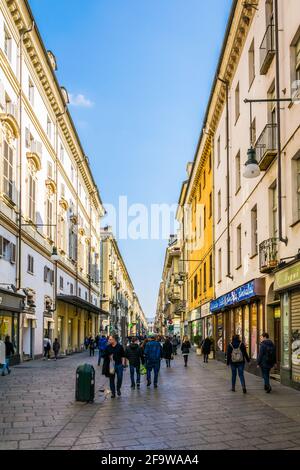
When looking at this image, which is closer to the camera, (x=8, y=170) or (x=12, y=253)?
(x=8, y=170)

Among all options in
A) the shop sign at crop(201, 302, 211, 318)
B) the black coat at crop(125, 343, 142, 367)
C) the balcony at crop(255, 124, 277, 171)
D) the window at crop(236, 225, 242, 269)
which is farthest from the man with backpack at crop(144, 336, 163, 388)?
the shop sign at crop(201, 302, 211, 318)

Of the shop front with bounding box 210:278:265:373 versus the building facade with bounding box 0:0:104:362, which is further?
the building facade with bounding box 0:0:104:362

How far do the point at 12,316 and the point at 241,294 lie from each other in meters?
10.6

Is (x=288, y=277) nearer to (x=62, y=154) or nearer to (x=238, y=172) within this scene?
(x=238, y=172)

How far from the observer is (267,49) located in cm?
1881

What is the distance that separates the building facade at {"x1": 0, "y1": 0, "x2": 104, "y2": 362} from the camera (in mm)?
26359

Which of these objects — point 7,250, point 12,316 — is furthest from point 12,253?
point 12,316

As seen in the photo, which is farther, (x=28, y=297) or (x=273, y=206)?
(x=28, y=297)

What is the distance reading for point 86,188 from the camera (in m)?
57.8

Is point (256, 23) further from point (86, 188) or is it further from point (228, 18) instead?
point (86, 188)

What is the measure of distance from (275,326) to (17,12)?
18.0 metres

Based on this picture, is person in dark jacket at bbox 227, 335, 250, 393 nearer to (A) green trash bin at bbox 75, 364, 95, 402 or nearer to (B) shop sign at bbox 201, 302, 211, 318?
(A) green trash bin at bbox 75, 364, 95, 402

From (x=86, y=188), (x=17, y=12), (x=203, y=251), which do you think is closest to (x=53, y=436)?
(x=17, y=12)

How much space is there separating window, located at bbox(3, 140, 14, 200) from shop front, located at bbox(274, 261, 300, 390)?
13.3 meters
